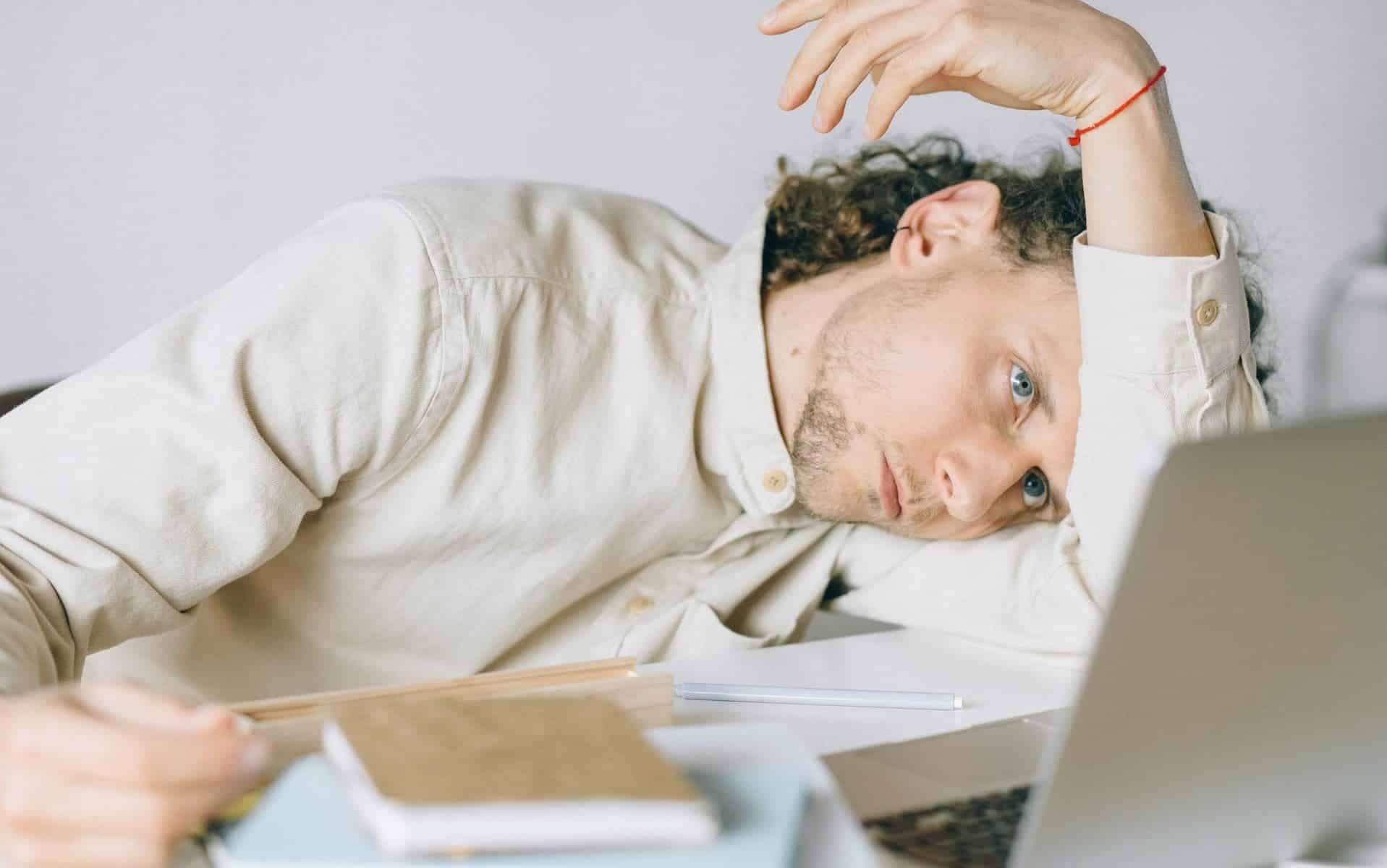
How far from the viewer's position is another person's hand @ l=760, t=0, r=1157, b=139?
94cm

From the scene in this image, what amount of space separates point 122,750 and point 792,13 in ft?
2.32

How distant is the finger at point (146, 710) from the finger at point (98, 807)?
0.08 ft

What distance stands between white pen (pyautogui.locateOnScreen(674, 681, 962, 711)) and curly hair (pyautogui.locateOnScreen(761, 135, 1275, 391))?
505 millimetres

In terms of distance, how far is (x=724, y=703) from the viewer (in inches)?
32.6

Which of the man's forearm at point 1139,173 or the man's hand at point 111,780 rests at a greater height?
the man's forearm at point 1139,173

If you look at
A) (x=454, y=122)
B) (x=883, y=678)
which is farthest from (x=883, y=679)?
(x=454, y=122)

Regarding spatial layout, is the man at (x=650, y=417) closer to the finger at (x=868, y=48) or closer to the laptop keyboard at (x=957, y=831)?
the finger at (x=868, y=48)

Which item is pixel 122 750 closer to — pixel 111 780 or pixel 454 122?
pixel 111 780

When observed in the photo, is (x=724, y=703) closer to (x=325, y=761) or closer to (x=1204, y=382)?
(x=325, y=761)

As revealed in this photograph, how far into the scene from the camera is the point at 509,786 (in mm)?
465

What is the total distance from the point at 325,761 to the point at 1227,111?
1.83 metres

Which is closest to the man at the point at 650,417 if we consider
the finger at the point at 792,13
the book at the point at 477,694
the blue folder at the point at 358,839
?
the finger at the point at 792,13

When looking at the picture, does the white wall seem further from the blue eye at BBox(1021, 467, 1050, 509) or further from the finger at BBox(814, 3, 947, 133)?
the finger at BBox(814, 3, 947, 133)

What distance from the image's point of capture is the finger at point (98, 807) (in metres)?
0.48
